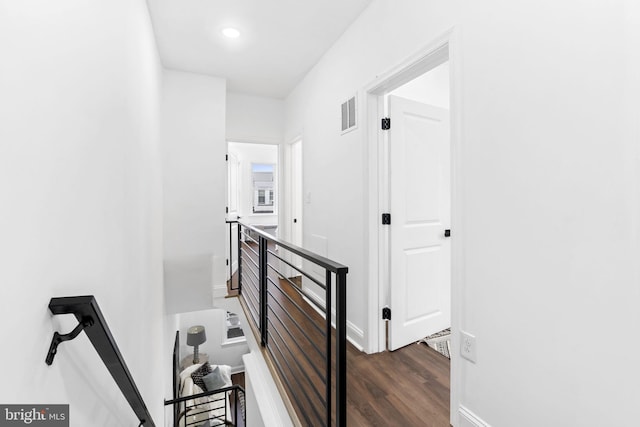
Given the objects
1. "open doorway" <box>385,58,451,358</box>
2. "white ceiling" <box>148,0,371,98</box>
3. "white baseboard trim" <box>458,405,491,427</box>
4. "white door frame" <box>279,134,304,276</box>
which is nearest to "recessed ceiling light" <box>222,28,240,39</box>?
"white ceiling" <box>148,0,371,98</box>

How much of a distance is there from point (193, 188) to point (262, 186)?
426cm

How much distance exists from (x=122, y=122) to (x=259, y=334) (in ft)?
6.52

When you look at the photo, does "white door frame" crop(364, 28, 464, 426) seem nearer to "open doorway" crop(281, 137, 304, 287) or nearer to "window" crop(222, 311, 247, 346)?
"open doorway" crop(281, 137, 304, 287)

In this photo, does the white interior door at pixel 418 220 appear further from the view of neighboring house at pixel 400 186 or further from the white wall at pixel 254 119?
the white wall at pixel 254 119

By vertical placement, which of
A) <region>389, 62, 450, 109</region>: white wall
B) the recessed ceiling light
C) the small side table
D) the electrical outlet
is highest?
the recessed ceiling light

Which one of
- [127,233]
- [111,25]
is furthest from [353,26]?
[127,233]

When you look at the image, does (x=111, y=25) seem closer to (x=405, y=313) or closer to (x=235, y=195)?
(x=405, y=313)

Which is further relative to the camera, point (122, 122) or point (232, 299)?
point (232, 299)

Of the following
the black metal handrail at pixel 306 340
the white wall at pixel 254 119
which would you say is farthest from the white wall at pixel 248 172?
the black metal handrail at pixel 306 340

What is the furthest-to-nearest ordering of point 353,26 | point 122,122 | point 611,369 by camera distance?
point 353,26, point 122,122, point 611,369

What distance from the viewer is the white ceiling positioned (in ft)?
8.09

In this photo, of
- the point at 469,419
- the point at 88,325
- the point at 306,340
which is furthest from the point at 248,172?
the point at 88,325

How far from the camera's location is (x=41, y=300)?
740mm

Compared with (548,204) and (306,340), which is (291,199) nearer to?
(306,340)
